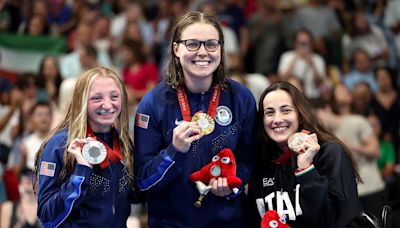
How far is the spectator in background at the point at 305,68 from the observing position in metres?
11.7

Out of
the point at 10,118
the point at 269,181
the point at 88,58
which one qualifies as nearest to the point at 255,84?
the point at 88,58

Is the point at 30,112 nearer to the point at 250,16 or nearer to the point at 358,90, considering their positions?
the point at 358,90

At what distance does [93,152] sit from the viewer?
5.13 metres

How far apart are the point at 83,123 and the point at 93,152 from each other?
244mm

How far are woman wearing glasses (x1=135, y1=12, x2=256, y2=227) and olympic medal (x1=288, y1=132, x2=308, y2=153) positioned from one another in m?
0.34

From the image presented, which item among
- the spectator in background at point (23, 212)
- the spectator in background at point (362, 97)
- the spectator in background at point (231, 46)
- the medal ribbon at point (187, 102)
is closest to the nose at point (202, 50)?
the medal ribbon at point (187, 102)

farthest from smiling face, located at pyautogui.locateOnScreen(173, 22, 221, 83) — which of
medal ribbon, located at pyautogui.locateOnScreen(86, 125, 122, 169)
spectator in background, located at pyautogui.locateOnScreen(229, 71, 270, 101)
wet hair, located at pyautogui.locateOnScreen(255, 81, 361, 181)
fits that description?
spectator in background, located at pyautogui.locateOnScreen(229, 71, 270, 101)

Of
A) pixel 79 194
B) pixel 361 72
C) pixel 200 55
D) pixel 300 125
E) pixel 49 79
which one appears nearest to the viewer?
pixel 79 194

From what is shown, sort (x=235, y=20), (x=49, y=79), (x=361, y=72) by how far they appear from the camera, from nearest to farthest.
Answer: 1. (x=49, y=79)
2. (x=361, y=72)
3. (x=235, y=20)

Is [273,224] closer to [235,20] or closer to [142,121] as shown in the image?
[142,121]

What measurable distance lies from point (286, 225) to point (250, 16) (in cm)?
887

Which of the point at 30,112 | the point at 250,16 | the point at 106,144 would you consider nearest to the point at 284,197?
the point at 106,144

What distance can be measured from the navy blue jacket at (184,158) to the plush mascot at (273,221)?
0.66 ft

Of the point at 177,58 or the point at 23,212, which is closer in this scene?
the point at 177,58
